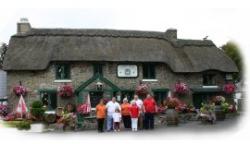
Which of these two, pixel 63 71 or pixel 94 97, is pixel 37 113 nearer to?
pixel 94 97

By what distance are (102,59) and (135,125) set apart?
13202 mm

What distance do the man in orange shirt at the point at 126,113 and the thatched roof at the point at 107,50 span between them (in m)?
12.0

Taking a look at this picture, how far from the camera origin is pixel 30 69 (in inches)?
1396

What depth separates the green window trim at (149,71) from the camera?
38250 millimetres

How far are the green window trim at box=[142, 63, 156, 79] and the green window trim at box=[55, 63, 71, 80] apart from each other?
5.56 metres

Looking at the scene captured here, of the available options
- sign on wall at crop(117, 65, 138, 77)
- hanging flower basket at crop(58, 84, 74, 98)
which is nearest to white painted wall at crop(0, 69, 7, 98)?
hanging flower basket at crop(58, 84, 74, 98)

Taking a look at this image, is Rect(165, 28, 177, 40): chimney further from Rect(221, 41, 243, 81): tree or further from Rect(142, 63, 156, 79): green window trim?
Rect(221, 41, 243, 81): tree

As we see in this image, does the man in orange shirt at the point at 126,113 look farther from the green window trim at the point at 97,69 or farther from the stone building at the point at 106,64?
the green window trim at the point at 97,69

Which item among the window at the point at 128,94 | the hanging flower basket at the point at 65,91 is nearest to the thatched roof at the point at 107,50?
the hanging flower basket at the point at 65,91

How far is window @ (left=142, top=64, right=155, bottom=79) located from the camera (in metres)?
38.2

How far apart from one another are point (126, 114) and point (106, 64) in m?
12.9

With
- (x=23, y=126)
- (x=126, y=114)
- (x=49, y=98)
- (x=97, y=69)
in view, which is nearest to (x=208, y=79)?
(x=97, y=69)

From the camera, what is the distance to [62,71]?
120ft

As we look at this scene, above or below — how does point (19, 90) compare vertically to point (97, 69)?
below
